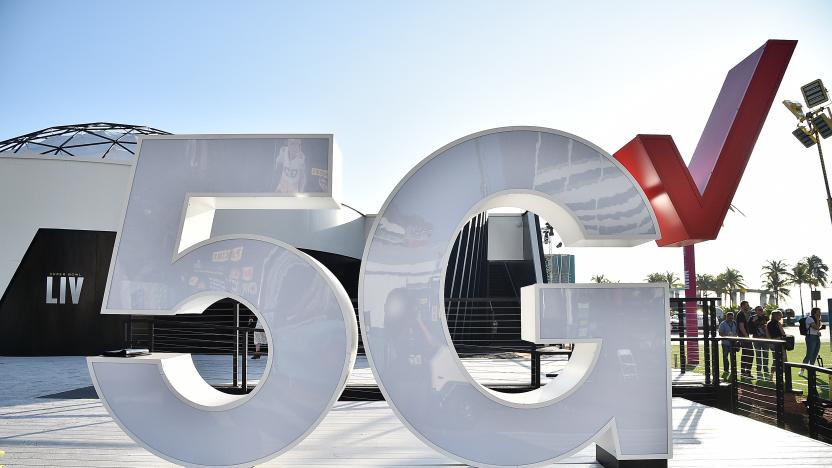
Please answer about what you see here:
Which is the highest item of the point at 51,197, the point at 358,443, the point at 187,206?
the point at 51,197

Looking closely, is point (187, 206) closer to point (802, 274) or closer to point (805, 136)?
point (805, 136)

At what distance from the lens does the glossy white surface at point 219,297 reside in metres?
Answer: 3.58

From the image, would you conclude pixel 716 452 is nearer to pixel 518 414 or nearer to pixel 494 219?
pixel 518 414

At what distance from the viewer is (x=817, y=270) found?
234 ft

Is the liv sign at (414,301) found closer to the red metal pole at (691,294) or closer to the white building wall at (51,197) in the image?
the red metal pole at (691,294)

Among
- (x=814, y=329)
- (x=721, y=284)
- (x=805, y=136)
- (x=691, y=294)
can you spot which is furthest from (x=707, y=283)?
(x=814, y=329)

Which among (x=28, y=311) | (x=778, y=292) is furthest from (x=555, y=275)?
(x=778, y=292)

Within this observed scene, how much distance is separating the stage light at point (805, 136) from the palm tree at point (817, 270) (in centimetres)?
6102

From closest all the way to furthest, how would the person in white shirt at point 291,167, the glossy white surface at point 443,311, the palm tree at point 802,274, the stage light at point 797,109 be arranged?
the glossy white surface at point 443,311 < the person in white shirt at point 291,167 < the stage light at point 797,109 < the palm tree at point 802,274

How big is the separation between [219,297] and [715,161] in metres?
3.32

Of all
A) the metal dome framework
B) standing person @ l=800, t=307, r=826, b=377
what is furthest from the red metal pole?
the metal dome framework

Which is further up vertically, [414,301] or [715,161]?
[715,161]

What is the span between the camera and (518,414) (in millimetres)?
3584

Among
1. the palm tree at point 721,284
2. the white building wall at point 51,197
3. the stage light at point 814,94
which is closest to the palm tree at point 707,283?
the palm tree at point 721,284
